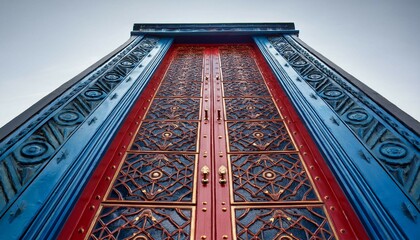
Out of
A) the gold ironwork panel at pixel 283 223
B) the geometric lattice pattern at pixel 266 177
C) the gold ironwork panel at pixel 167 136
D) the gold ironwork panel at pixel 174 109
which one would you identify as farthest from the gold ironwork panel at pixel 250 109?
the gold ironwork panel at pixel 283 223

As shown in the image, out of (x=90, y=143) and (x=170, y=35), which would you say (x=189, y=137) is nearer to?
(x=90, y=143)

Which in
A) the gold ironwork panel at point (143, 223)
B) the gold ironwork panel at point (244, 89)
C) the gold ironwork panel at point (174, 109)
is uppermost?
the gold ironwork panel at point (244, 89)

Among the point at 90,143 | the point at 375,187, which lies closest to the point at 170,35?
the point at 90,143

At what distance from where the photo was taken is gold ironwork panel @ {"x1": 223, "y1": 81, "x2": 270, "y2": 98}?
3361 millimetres

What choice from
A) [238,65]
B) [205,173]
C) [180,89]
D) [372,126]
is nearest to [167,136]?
[205,173]

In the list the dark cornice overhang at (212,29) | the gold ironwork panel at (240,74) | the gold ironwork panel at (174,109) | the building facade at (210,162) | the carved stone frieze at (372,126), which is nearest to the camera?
the building facade at (210,162)

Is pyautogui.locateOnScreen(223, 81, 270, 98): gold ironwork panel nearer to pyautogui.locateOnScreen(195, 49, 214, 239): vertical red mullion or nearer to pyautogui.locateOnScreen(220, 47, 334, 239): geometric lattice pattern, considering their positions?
pyautogui.locateOnScreen(220, 47, 334, 239): geometric lattice pattern

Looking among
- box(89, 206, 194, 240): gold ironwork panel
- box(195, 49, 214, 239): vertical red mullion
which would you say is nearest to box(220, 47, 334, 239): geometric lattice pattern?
box(195, 49, 214, 239): vertical red mullion

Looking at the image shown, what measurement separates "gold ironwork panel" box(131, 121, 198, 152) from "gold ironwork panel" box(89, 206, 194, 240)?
669mm

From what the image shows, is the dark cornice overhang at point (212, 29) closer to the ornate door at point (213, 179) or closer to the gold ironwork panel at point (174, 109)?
the ornate door at point (213, 179)

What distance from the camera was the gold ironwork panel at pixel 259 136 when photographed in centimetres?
241

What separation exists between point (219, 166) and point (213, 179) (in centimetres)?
16

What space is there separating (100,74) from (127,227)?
2.04 m

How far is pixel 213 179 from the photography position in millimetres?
2031
